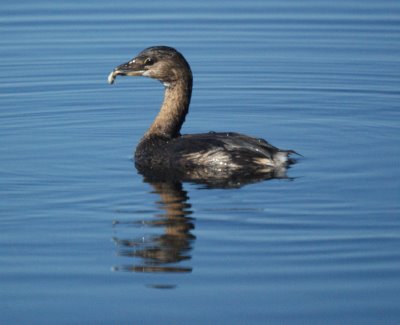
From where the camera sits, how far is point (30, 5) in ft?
71.1

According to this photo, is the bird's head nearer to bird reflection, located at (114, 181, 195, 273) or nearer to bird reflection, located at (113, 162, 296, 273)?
bird reflection, located at (113, 162, 296, 273)

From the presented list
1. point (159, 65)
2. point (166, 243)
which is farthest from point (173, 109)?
point (166, 243)

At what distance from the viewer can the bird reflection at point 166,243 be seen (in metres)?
8.77

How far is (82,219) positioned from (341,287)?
2.78m

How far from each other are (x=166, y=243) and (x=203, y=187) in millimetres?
1809

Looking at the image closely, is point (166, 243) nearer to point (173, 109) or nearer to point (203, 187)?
point (203, 187)

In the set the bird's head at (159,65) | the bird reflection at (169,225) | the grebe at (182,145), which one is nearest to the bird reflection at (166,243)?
the bird reflection at (169,225)

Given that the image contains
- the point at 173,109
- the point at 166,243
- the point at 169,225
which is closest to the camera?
the point at 166,243

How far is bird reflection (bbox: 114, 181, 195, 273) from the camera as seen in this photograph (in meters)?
8.77

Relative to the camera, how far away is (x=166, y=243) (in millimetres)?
9367

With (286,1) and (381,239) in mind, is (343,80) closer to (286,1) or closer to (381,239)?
(286,1)

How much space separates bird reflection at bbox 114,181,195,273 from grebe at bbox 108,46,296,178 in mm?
1010

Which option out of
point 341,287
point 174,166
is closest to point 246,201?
point 174,166

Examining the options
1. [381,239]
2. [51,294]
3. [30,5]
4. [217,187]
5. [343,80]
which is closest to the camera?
[51,294]
